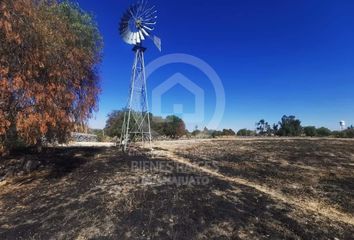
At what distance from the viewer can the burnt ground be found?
6.42 metres

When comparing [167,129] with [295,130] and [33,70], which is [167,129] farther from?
[33,70]

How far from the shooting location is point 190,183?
33.7 ft

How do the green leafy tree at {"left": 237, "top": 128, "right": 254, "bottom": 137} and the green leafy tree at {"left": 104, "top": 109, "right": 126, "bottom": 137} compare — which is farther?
the green leafy tree at {"left": 237, "top": 128, "right": 254, "bottom": 137}

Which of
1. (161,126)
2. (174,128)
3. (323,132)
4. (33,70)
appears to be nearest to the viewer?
(33,70)

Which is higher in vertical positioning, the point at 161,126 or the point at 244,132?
the point at 161,126

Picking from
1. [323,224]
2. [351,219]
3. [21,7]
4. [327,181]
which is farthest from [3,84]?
[327,181]

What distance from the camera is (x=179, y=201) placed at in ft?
27.0

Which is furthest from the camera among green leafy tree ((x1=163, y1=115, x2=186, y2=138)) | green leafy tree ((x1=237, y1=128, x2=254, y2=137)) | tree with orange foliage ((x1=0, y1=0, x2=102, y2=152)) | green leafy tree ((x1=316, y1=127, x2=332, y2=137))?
green leafy tree ((x1=237, y1=128, x2=254, y2=137))

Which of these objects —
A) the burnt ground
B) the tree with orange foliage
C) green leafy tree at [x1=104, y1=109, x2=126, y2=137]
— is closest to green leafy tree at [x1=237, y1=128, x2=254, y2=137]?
green leafy tree at [x1=104, y1=109, x2=126, y2=137]

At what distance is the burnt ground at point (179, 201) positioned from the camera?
253 inches

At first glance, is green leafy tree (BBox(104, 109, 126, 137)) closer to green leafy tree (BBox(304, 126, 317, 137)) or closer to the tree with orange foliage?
green leafy tree (BBox(304, 126, 317, 137))

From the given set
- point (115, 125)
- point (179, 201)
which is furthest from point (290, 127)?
point (179, 201)

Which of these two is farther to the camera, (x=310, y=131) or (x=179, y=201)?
(x=310, y=131)

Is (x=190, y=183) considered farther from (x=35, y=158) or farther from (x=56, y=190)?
(x=35, y=158)
